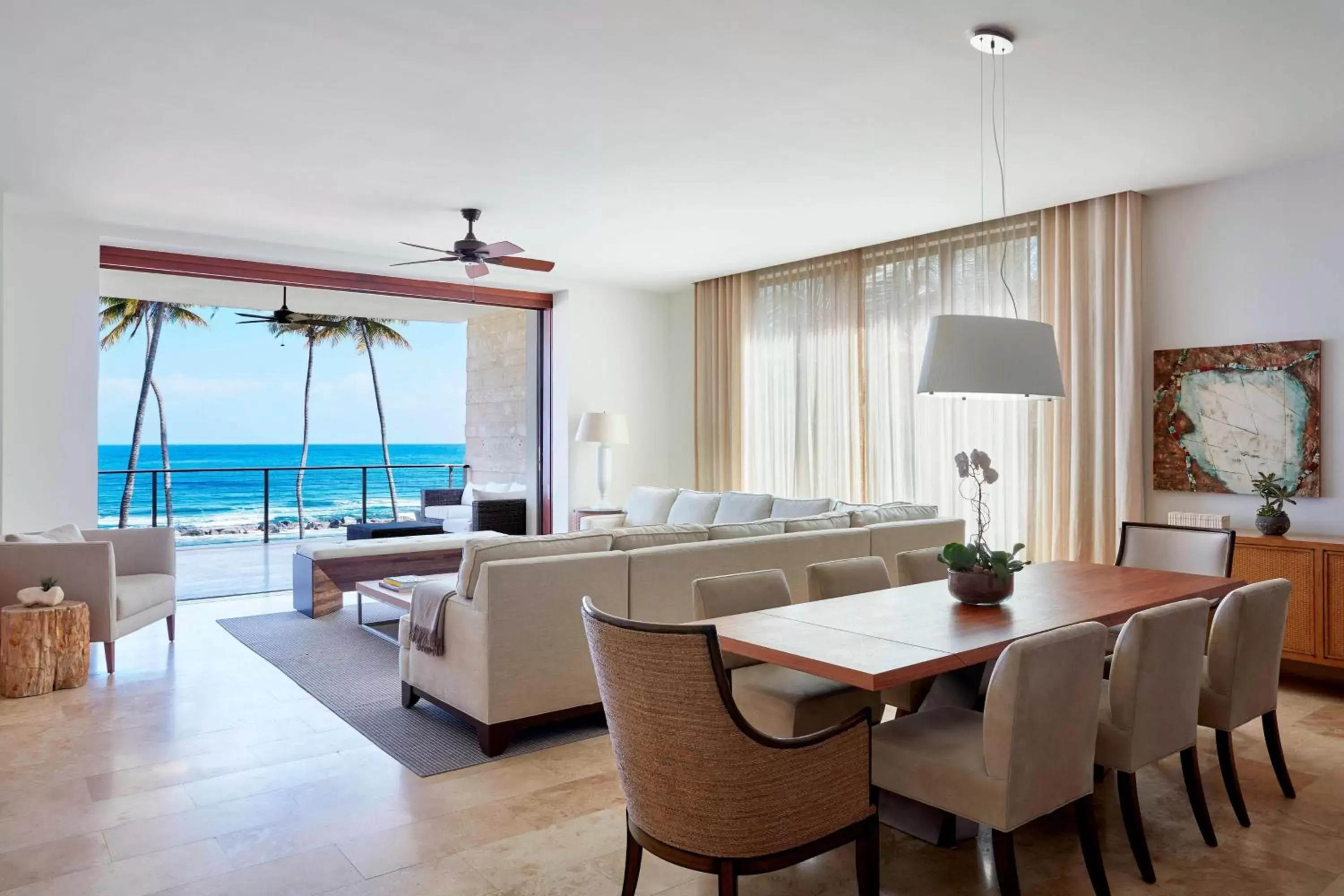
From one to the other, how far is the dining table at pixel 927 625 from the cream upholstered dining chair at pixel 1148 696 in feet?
0.85

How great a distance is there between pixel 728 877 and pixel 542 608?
69.3 inches

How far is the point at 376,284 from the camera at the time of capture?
289 inches

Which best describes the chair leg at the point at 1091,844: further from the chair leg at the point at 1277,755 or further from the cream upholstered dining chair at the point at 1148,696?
the chair leg at the point at 1277,755

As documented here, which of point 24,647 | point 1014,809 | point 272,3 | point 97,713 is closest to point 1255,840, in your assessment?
point 1014,809

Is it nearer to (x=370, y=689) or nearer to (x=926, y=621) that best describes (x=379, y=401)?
(x=370, y=689)

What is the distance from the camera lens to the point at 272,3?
2.88m

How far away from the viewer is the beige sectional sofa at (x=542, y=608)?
3.45 metres

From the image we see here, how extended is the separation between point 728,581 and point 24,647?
3495 millimetres

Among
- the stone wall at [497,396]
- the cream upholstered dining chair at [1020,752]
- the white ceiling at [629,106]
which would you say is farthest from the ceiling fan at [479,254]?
the cream upholstered dining chair at [1020,752]

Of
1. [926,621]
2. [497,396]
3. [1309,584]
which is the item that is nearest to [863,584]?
[926,621]

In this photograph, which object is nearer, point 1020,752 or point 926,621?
point 1020,752

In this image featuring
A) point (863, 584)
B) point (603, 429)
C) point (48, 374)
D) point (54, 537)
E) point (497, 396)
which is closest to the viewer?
point (863, 584)

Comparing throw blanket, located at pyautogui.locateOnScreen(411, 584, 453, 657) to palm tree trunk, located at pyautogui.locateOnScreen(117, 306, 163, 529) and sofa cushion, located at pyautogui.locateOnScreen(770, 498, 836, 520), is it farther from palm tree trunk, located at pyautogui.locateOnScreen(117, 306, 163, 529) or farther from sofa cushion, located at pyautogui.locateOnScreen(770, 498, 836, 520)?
palm tree trunk, located at pyautogui.locateOnScreen(117, 306, 163, 529)

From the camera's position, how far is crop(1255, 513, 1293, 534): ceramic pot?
4461mm
